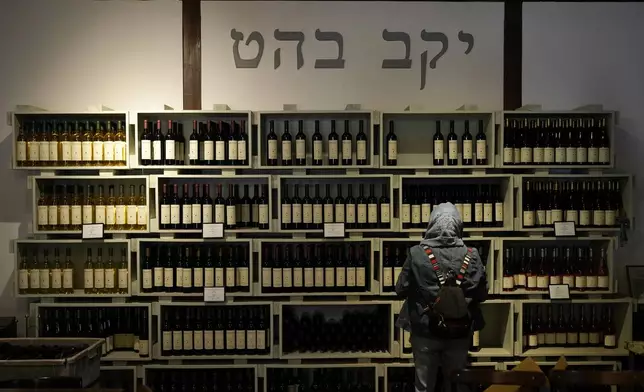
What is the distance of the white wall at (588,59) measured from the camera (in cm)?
476

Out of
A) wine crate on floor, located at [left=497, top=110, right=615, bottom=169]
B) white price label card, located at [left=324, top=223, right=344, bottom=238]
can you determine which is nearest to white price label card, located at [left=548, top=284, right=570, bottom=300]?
wine crate on floor, located at [left=497, top=110, right=615, bottom=169]

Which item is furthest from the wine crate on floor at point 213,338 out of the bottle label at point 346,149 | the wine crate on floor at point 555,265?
the wine crate on floor at point 555,265

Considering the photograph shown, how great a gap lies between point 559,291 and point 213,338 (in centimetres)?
250

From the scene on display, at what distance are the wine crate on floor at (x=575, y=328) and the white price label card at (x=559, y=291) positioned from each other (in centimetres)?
7

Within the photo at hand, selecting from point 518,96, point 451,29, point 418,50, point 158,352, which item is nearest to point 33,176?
point 158,352

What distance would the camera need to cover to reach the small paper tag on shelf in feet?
14.0

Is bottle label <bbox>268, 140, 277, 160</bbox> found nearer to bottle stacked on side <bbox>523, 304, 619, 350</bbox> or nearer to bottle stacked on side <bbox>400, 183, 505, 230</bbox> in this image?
bottle stacked on side <bbox>400, 183, 505, 230</bbox>

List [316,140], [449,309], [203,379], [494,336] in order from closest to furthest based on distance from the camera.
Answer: [449,309] → [316,140] → [203,379] → [494,336]

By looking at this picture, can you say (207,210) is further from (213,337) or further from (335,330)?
(335,330)

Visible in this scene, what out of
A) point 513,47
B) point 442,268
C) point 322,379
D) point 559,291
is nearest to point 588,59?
point 513,47

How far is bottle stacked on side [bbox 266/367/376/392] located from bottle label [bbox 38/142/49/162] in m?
2.19

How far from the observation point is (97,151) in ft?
14.1

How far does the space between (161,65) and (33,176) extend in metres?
1.24

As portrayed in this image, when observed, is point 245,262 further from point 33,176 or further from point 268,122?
point 33,176
